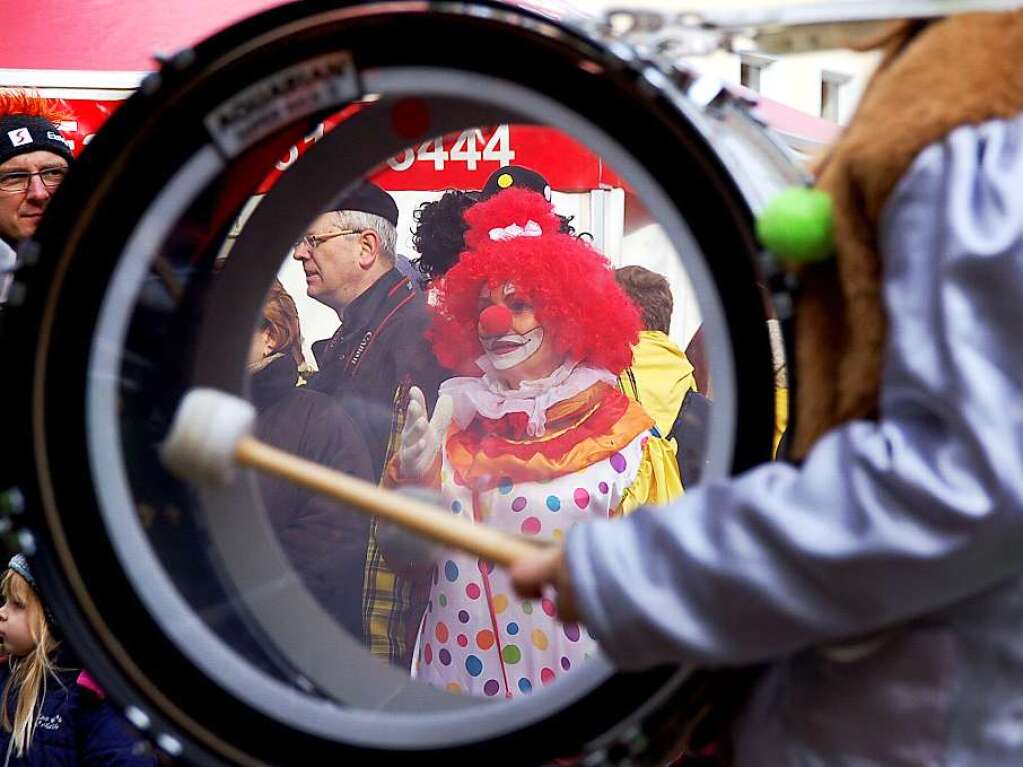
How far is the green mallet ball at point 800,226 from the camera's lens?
1121mm

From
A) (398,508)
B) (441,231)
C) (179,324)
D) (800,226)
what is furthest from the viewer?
(441,231)

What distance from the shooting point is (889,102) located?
3.59 ft

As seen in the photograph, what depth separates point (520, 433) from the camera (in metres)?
2.72

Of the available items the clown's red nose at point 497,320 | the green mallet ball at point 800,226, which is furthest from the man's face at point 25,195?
the green mallet ball at point 800,226

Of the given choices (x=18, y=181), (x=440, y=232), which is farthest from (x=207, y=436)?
(x=18, y=181)

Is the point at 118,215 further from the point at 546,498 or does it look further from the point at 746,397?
the point at 546,498

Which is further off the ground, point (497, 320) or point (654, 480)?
point (497, 320)

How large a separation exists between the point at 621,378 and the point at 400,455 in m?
0.50

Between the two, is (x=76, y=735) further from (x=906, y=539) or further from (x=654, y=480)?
(x=906, y=539)

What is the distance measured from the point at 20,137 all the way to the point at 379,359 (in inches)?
39.6

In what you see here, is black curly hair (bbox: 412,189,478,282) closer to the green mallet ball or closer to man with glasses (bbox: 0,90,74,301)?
man with glasses (bbox: 0,90,74,301)

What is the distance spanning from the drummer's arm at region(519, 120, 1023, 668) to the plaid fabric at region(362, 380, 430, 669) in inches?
63.5

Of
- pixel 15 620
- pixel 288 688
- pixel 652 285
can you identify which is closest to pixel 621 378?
pixel 652 285

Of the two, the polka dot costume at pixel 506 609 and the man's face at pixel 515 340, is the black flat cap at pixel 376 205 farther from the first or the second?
the polka dot costume at pixel 506 609
